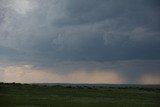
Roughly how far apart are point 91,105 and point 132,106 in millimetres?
5833

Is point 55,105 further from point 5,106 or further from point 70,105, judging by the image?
point 5,106

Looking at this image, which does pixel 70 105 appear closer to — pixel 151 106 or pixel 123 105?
pixel 123 105

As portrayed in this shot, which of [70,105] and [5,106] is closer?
[5,106]

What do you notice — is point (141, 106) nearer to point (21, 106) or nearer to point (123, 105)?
point (123, 105)

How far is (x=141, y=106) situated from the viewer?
47.9 meters

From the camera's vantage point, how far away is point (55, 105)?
45656mm

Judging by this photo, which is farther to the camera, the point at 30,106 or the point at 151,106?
the point at 151,106

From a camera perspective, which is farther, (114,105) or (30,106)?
(114,105)

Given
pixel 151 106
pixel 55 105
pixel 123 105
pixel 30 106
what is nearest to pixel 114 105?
pixel 123 105

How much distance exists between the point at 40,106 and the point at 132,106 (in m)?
13.1

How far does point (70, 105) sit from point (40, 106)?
4584 mm

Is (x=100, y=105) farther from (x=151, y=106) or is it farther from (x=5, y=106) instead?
(x=5, y=106)

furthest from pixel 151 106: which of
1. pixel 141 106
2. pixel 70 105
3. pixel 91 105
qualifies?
pixel 70 105

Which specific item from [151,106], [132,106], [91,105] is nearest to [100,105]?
[91,105]
